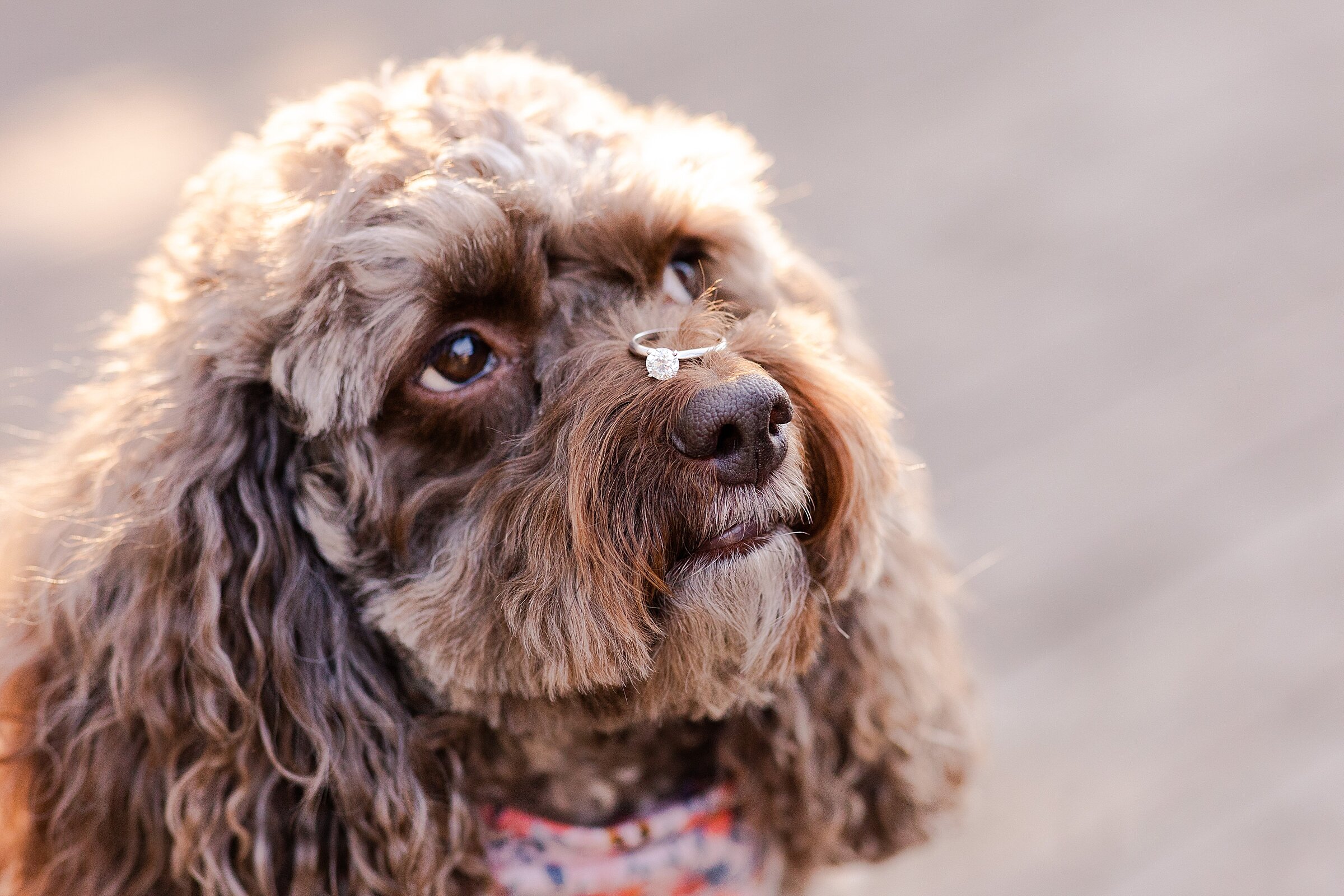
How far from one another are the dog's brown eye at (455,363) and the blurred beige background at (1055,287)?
0.72 m

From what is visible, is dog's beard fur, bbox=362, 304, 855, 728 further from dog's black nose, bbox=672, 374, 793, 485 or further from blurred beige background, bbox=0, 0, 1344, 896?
blurred beige background, bbox=0, 0, 1344, 896

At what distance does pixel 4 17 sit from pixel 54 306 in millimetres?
1704

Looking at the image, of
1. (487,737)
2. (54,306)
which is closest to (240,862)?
(487,737)

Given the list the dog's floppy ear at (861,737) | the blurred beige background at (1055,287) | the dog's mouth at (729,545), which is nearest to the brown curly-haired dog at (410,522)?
the dog's mouth at (729,545)

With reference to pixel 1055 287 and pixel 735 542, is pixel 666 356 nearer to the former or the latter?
pixel 735 542

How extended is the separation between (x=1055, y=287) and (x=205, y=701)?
8.74 feet

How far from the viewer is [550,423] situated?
4.60 ft

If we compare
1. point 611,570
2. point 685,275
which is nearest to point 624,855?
point 611,570

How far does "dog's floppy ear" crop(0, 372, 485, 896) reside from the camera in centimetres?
147

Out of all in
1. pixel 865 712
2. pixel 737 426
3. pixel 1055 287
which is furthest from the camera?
pixel 1055 287

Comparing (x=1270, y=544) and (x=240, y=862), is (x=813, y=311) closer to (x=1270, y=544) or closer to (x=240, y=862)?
(x=240, y=862)

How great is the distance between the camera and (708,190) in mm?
1557

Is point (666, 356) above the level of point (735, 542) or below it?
above

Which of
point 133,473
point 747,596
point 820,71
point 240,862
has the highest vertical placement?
point 820,71
